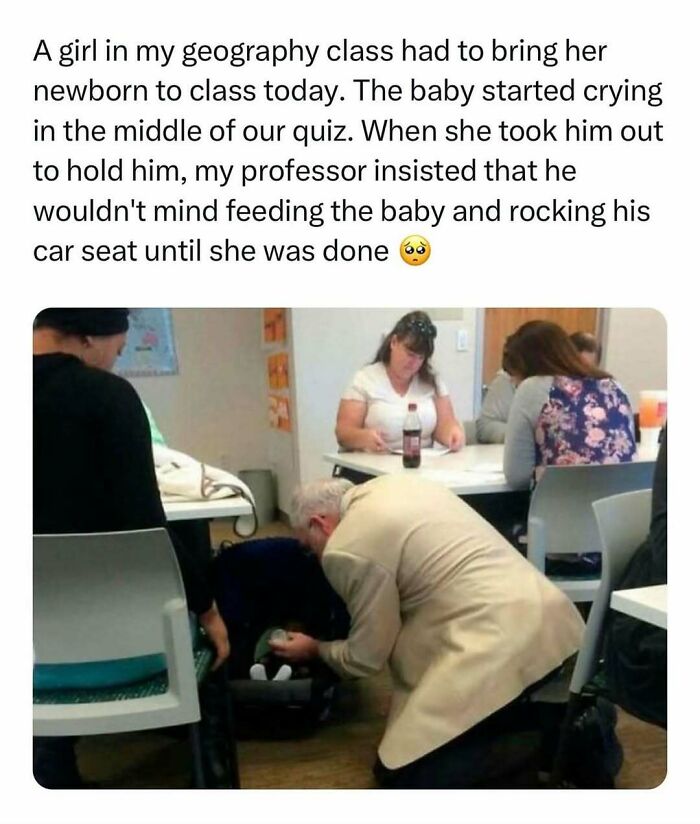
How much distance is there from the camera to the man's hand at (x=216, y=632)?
951 millimetres

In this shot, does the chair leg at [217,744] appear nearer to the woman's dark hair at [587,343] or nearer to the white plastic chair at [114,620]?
the white plastic chair at [114,620]

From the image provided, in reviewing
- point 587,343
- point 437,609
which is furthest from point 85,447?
point 587,343

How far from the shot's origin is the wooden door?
32.7 inches

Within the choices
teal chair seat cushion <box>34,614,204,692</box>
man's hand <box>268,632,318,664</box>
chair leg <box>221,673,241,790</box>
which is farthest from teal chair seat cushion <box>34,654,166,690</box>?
man's hand <box>268,632,318,664</box>

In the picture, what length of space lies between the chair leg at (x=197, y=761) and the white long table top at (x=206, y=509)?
0.26 meters

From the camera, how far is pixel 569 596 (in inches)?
37.2

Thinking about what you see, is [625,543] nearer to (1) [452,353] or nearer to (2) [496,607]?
(2) [496,607]

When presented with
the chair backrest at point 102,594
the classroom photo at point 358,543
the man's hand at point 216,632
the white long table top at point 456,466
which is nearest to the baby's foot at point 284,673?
the classroom photo at point 358,543

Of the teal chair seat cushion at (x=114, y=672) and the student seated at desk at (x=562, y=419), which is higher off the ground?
the student seated at desk at (x=562, y=419)

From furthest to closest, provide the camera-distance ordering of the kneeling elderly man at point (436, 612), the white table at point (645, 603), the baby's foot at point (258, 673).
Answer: the baby's foot at point (258, 673) < the kneeling elderly man at point (436, 612) < the white table at point (645, 603)

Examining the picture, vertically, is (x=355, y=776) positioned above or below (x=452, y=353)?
below
